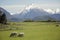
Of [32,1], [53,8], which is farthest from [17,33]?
[53,8]

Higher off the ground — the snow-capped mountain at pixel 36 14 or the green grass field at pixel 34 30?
the snow-capped mountain at pixel 36 14

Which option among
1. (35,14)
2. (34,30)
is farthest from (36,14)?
(34,30)

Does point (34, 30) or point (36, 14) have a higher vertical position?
point (36, 14)

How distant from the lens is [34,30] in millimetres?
1801

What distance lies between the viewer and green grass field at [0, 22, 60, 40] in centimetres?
178

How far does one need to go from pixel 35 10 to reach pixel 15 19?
329mm

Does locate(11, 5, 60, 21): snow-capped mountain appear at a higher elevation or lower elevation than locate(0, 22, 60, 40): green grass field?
higher

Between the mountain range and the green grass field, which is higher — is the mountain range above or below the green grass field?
above

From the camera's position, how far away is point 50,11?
5.92 ft

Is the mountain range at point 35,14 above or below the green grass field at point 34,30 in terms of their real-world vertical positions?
above

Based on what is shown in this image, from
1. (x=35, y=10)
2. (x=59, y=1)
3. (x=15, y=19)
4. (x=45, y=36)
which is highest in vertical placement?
(x=59, y=1)

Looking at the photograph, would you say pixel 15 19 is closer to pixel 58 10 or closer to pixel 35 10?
pixel 35 10

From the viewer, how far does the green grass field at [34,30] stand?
178cm

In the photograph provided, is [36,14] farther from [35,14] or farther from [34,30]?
[34,30]
